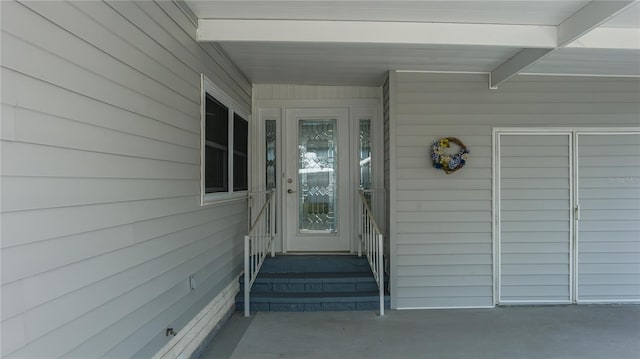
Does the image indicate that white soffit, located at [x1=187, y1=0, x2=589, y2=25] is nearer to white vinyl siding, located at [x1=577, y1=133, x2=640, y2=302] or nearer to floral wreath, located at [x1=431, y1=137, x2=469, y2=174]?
floral wreath, located at [x1=431, y1=137, x2=469, y2=174]

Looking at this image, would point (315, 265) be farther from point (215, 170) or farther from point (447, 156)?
point (447, 156)

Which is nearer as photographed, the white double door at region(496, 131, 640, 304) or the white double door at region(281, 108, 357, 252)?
the white double door at region(496, 131, 640, 304)

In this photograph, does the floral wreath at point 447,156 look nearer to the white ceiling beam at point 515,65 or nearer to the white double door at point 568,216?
the white double door at point 568,216

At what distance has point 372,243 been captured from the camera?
4.25m

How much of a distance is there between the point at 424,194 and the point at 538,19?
6.23 feet

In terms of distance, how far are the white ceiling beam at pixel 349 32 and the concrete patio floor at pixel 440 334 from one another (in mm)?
2436

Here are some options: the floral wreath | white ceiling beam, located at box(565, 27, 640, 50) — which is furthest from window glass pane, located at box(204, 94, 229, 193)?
white ceiling beam, located at box(565, 27, 640, 50)

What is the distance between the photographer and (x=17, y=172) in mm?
1305

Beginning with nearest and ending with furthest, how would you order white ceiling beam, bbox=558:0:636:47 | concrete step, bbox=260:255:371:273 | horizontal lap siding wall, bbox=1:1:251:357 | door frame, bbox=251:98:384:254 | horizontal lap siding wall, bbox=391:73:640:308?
horizontal lap siding wall, bbox=1:1:251:357
white ceiling beam, bbox=558:0:636:47
horizontal lap siding wall, bbox=391:73:640:308
concrete step, bbox=260:255:371:273
door frame, bbox=251:98:384:254

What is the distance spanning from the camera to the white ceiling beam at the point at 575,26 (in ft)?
8.33

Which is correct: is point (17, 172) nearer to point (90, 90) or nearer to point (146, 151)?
point (90, 90)

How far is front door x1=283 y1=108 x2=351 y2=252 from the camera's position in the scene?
4965 millimetres

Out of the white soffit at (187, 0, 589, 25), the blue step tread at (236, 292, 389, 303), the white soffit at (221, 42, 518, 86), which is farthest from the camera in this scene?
the blue step tread at (236, 292, 389, 303)

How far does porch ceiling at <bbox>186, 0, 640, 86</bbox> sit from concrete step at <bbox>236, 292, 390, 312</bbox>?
7.87 feet
